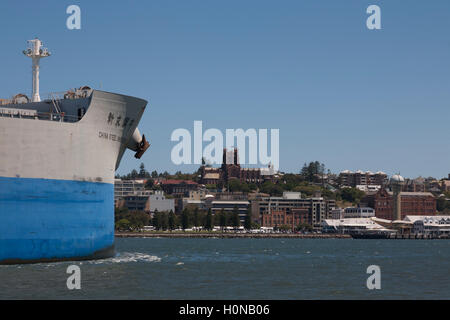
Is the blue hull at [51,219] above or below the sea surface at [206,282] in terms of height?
above

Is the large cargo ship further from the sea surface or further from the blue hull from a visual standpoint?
the sea surface

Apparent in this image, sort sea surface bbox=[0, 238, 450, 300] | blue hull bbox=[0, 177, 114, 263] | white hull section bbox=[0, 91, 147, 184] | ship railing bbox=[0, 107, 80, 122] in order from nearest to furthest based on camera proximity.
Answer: sea surface bbox=[0, 238, 450, 300] < white hull section bbox=[0, 91, 147, 184] < blue hull bbox=[0, 177, 114, 263] < ship railing bbox=[0, 107, 80, 122]

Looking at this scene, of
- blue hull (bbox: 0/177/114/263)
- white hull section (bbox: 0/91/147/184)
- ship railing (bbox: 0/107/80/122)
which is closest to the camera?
white hull section (bbox: 0/91/147/184)

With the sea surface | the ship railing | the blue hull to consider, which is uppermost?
the ship railing

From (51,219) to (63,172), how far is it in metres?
3.29

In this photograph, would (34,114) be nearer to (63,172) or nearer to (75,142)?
(75,142)

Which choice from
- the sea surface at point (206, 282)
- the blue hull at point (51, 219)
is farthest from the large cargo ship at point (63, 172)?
the sea surface at point (206, 282)

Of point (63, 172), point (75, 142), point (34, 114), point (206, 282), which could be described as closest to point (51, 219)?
point (63, 172)

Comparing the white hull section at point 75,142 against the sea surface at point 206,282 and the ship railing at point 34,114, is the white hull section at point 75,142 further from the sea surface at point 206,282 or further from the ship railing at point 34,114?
the sea surface at point 206,282

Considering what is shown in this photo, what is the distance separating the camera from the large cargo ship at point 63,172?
48938 mm

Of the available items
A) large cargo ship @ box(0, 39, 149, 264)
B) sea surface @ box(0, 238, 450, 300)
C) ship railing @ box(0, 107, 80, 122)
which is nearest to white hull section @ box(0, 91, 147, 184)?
large cargo ship @ box(0, 39, 149, 264)

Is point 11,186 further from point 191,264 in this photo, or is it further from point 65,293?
point 191,264

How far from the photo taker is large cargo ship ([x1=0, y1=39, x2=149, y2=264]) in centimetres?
4894
